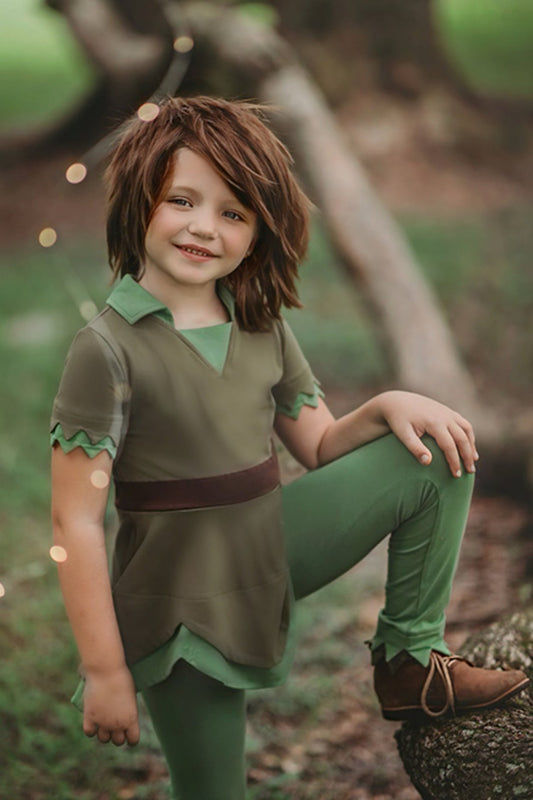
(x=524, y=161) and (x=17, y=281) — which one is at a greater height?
(x=17, y=281)

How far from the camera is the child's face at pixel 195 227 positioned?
4.02 ft

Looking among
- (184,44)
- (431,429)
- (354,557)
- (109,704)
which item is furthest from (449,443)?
(184,44)

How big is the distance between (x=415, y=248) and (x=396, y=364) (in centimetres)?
198

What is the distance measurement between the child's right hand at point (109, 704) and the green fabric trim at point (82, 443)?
29 centimetres

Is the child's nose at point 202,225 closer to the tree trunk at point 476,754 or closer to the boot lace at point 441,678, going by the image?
the boot lace at point 441,678

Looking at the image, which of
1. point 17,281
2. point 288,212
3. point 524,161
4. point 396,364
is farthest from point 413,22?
point 288,212

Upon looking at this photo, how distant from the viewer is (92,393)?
1199 millimetres

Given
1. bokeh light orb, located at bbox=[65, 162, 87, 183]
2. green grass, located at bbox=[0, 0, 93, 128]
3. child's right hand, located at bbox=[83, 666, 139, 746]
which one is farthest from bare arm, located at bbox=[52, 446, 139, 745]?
green grass, located at bbox=[0, 0, 93, 128]

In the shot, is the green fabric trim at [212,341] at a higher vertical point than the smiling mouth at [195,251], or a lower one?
lower

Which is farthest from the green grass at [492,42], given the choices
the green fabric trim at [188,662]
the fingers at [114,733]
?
the fingers at [114,733]

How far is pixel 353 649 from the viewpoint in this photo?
7.89ft

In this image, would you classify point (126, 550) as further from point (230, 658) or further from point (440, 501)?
point (440, 501)

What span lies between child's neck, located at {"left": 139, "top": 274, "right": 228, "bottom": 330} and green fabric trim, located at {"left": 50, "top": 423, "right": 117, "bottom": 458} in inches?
7.9

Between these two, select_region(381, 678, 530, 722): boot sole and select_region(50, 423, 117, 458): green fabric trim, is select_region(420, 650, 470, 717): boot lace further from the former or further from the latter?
select_region(50, 423, 117, 458): green fabric trim
